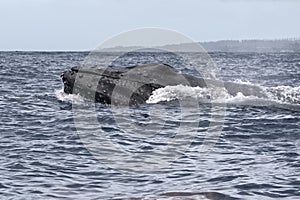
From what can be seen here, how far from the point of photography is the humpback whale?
18.3 m

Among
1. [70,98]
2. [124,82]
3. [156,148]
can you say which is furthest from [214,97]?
[156,148]

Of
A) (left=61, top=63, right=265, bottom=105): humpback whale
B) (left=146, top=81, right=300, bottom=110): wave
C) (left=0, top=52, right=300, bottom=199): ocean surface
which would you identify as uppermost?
(left=61, top=63, right=265, bottom=105): humpback whale

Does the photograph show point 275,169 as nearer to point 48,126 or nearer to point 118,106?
point 48,126

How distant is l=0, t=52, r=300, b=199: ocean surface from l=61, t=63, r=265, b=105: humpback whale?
332 mm

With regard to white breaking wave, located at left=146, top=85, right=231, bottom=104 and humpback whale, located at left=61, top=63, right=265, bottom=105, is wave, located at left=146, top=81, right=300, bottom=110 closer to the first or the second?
white breaking wave, located at left=146, top=85, right=231, bottom=104

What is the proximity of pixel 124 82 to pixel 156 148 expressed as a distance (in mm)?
6123

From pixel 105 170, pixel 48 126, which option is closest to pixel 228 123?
pixel 48 126

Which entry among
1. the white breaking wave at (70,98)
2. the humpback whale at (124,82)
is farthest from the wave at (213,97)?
the humpback whale at (124,82)

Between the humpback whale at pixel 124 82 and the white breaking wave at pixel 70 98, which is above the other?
the humpback whale at pixel 124 82

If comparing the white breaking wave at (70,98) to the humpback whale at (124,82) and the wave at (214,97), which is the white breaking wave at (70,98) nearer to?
the humpback whale at (124,82)

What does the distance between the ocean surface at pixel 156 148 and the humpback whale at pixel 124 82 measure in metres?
0.33

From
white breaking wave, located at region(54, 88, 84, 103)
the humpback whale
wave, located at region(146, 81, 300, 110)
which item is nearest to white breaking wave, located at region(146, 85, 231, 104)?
wave, located at region(146, 81, 300, 110)

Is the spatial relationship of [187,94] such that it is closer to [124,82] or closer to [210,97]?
[210,97]

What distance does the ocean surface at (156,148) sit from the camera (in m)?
9.09
